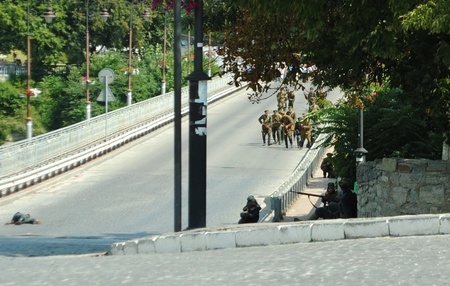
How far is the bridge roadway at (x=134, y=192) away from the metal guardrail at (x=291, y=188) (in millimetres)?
1302

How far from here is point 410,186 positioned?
18766 millimetres

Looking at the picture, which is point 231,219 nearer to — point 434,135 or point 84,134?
point 434,135

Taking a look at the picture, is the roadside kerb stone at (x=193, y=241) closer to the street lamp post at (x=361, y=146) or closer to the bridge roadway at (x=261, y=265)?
the bridge roadway at (x=261, y=265)

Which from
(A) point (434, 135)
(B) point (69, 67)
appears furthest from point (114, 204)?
(B) point (69, 67)

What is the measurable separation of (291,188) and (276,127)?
74.1 ft

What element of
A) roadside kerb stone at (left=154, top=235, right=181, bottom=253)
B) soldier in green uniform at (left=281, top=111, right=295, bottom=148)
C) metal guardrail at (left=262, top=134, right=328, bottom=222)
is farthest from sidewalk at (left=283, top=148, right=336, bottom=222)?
roadside kerb stone at (left=154, top=235, right=181, bottom=253)

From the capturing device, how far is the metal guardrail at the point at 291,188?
29.4 metres

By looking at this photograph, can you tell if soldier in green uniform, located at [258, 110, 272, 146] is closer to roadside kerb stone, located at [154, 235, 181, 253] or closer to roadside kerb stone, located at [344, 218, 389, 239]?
roadside kerb stone, located at [154, 235, 181, 253]

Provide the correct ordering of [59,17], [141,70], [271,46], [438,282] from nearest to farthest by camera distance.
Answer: [438,282], [271,46], [141,70], [59,17]

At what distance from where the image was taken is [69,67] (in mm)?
89500

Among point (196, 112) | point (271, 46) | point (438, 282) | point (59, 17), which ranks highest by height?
point (59, 17)

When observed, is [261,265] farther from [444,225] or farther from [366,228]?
[444,225]

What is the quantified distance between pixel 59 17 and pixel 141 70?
10.4 meters

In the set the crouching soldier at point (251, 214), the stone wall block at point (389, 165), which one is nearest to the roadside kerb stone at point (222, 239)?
the stone wall block at point (389, 165)
